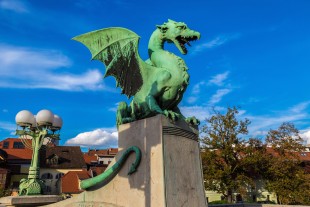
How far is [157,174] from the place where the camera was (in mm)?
4516

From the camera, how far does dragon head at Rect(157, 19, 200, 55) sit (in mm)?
5848

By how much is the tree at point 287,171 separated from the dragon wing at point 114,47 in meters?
22.0

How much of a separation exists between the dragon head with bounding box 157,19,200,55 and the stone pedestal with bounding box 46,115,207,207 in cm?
180

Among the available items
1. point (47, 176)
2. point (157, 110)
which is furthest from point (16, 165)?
point (157, 110)

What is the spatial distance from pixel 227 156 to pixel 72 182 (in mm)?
17533

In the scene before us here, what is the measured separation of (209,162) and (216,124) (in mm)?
3701

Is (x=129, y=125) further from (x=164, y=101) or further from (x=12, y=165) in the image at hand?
(x=12, y=165)

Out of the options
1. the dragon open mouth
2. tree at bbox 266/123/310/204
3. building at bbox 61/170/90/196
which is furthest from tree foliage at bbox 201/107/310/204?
the dragon open mouth

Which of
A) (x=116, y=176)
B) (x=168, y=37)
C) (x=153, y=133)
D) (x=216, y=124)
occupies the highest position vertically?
(x=216, y=124)

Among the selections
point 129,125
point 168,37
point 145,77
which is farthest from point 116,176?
point 168,37

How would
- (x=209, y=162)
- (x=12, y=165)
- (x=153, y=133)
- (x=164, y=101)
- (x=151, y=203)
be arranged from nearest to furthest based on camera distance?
1. (x=151, y=203)
2. (x=153, y=133)
3. (x=164, y=101)
4. (x=209, y=162)
5. (x=12, y=165)

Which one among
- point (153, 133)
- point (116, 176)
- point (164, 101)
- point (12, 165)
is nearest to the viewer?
point (153, 133)

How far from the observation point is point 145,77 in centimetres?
578

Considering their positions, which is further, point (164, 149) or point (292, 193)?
point (292, 193)
